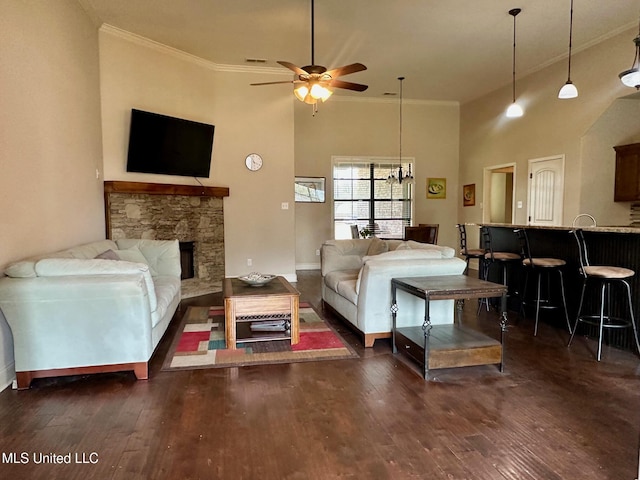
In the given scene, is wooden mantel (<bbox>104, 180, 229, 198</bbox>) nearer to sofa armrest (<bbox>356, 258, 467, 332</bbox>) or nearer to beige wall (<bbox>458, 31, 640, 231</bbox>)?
sofa armrest (<bbox>356, 258, 467, 332</bbox>)

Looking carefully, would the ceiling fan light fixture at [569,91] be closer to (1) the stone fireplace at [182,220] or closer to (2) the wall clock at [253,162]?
(2) the wall clock at [253,162]

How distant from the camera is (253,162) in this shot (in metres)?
6.83

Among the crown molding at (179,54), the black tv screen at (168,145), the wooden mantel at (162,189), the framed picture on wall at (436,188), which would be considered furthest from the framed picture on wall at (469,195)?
the black tv screen at (168,145)

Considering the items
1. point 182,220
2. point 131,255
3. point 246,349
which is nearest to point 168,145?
point 182,220

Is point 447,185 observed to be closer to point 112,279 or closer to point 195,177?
point 195,177

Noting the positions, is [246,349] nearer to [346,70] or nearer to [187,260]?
[346,70]

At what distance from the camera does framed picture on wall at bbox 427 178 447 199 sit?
30.3 ft

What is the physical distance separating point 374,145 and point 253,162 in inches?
126

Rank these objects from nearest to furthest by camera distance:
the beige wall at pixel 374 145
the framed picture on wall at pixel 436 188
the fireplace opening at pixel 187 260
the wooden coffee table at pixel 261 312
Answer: the wooden coffee table at pixel 261 312 < the fireplace opening at pixel 187 260 < the beige wall at pixel 374 145 < the framed picture on wall at pixel 436 188

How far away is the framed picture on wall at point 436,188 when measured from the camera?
363 inches

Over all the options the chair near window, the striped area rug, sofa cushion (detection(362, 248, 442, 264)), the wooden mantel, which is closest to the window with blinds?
the chair near window

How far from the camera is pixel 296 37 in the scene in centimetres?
556

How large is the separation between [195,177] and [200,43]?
6.22 feet

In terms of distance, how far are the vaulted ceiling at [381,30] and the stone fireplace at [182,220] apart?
2.02 m
